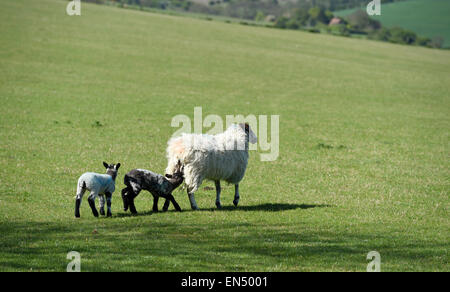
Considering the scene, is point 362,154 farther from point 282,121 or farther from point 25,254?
point 25,254

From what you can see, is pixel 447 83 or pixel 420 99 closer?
pixel 420 99

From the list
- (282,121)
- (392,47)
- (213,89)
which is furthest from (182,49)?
(392,47)

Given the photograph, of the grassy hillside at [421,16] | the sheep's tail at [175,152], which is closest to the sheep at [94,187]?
the sheep's tail at [175,152]

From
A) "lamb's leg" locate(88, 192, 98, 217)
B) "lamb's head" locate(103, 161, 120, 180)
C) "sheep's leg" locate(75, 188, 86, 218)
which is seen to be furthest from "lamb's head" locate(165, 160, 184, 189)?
"sheep's leg" locate(75, 188, 86, 218)

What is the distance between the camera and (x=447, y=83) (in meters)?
51.8

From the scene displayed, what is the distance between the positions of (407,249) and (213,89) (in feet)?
92.6

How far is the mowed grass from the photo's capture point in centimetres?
1094

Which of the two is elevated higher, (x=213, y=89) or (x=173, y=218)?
(x=213, y=89)

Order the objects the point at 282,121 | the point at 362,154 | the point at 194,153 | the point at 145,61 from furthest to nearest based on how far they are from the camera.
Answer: the point at 145,61
the point at 282,121
the point at 362,154
the point at 194,153

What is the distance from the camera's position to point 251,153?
23.3 metres

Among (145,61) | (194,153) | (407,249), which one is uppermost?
(145,61)

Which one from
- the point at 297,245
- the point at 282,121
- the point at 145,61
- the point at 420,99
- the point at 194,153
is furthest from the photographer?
the point at 145,61

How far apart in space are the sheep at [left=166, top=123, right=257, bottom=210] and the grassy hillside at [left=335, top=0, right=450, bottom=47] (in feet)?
333

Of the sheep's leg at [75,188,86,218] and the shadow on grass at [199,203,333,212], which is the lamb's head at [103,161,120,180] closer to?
the sheep's leg at [75,188,86,218]
